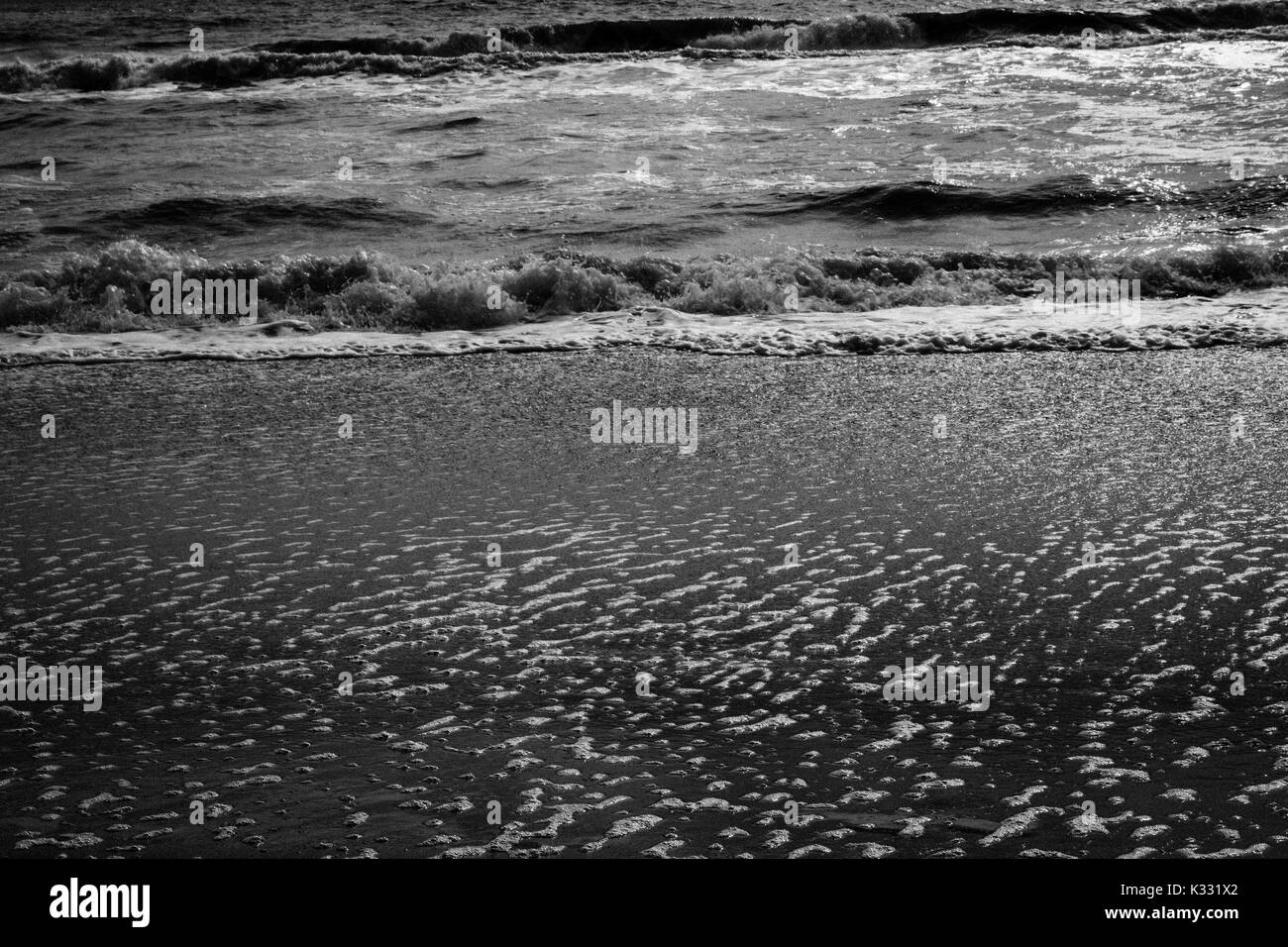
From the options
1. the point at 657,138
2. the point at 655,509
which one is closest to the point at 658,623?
the point at 655,509

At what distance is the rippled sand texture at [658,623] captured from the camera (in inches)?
111

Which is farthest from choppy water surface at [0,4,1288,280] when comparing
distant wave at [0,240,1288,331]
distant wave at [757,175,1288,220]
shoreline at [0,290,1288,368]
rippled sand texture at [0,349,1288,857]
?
rippled sand texture at [0,349,1288,857]

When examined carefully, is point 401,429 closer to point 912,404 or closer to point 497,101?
point 912,404

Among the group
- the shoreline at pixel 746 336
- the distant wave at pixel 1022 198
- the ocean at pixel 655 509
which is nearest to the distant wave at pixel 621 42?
the ocean at pixel 655 509

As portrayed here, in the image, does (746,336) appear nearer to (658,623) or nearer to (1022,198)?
(658,623)

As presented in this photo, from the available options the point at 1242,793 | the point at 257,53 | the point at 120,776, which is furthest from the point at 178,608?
the point at 257,53

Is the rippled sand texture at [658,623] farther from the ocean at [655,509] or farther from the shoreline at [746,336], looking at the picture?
the shoreline at [746,336]

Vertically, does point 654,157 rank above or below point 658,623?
above

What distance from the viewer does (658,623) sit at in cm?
373

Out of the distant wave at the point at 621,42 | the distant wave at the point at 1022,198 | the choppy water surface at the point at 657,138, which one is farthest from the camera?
the distant wave at the point at 621,42

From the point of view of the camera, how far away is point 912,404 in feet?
19.3

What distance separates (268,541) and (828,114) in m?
11.3

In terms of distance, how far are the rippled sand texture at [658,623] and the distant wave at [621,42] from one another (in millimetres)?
13302

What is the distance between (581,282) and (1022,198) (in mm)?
4494
